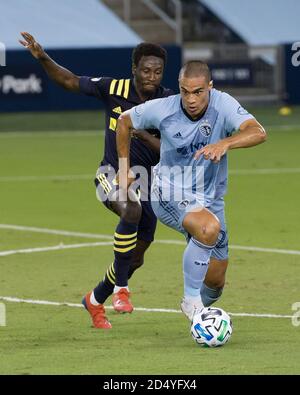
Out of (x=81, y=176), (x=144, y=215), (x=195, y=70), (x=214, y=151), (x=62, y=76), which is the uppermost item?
(x=195, y=70)

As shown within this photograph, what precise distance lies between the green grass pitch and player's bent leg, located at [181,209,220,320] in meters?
0.30

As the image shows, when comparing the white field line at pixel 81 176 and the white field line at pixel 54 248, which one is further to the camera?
the white field line at pixel 81 176

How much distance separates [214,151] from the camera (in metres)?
8.68

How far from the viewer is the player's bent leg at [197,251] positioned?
8.98 meters

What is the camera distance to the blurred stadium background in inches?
347

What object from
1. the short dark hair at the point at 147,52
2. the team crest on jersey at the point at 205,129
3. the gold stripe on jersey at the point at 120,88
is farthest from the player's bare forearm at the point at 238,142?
the gold stripe on jersey at the point at 120,88

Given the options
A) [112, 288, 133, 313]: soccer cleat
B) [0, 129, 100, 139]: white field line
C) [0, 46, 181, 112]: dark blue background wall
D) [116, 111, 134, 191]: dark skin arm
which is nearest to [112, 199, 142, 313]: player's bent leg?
[112, 288, 133, 313]: soccer cleat

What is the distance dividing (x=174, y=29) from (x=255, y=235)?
2289cm

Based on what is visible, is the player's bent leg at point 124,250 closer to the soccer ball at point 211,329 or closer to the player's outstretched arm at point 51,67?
the soccer ball at point 211,329

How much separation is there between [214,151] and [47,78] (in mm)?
22630

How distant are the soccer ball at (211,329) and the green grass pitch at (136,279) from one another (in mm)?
85

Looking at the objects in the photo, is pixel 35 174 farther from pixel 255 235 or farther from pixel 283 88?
pixel 283 88

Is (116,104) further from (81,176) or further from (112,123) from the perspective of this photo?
(81,176)

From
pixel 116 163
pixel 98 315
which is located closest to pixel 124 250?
pixel 98 315
